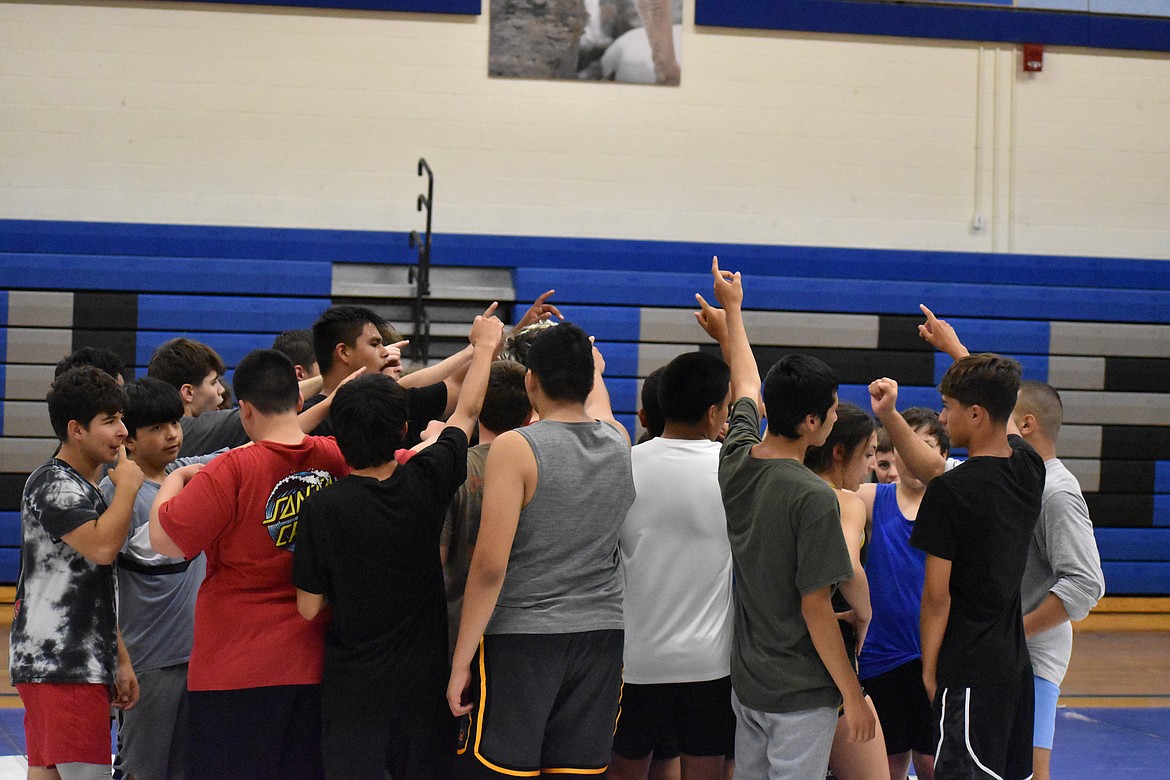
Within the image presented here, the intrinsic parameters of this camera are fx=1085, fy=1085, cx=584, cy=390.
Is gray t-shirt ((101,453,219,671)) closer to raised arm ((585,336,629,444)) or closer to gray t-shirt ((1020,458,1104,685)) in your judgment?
raised arm ((585,336,629,444))

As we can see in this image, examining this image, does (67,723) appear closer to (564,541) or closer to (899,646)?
(564,541)

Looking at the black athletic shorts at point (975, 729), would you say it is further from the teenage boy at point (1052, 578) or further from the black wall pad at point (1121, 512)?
the black wall pad at point (1121, 512)

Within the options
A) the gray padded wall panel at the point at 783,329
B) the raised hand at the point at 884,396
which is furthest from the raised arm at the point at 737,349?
the gray padded wall panel at the point at 783,329

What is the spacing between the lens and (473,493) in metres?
2.80

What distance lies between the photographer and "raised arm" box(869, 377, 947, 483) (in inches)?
108

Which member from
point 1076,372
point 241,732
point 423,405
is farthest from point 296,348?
point 1076,372

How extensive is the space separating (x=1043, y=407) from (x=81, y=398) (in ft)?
8.88

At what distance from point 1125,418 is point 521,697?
24.8 feet

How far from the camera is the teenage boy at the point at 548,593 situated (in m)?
2.54

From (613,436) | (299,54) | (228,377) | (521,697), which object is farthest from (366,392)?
(299,54)

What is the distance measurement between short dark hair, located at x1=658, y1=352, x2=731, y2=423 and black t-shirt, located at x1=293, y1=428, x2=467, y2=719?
671 mm

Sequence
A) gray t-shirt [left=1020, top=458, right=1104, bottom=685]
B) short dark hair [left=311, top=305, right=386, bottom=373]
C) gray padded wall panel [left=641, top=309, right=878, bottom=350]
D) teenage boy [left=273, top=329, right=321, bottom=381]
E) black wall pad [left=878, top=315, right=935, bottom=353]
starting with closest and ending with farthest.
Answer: gray t-shirt [left=1020, top=458, right=1104, bottom=685], short dark hair [left=311, top=305, right=386, bottom=373], teenage boy [left=273, top=329, right=321, bottom=381], gray padded wall panel [left=641, top=309, right=878, bottom=350], black wall pad [left=878, top=315, right=935, bottom=353]

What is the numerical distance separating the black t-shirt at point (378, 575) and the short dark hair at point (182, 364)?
4.77 feet

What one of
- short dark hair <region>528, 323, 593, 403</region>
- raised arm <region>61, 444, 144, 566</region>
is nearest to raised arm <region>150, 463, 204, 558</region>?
raised arm <region>61, 444, 144, 566</region>
